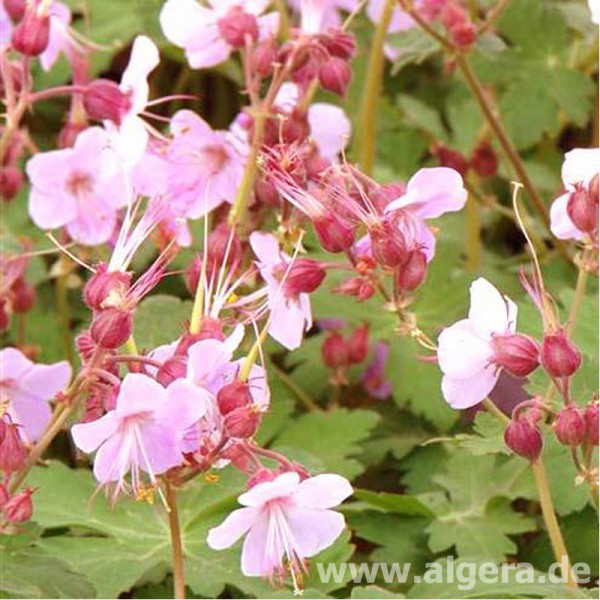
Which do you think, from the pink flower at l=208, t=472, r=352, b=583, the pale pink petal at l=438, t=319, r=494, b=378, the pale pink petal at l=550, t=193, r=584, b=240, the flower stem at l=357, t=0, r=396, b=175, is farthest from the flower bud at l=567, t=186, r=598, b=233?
the flower stem at l=357, t=0, r=396, b=175

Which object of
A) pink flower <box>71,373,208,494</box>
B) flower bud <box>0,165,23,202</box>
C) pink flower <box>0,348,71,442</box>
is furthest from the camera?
flower bud <box>0,165,23,202</box>

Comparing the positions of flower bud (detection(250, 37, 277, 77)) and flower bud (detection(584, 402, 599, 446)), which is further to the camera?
flower bud (detection(250, 37, 277, 77))

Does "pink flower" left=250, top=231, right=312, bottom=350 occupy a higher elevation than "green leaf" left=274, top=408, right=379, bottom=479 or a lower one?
higher

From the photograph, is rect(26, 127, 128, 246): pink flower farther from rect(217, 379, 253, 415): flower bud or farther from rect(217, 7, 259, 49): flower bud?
rect(217, 379, 253, 415): flower bud

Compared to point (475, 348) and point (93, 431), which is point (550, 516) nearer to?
point (475, 348)

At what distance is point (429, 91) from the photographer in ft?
7.98

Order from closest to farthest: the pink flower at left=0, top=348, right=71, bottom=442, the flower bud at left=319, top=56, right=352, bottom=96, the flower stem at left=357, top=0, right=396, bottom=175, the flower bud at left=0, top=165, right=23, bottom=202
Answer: the pink flower at left=0, top=348, right=71, bottom=442 → the flower bud at left=319, top=56, right=352, bottom=96 → the flower bud at left=0, top=165, right=23, bottom=202 → the flower stem at left=357, top=0, right=396, bottom=175

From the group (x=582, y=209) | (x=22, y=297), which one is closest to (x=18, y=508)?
(x=582, y=209)

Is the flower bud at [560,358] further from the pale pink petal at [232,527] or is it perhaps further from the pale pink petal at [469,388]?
the pale pink petal at [232,527]

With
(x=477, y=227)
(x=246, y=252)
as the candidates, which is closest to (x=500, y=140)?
(x=477, y=227)

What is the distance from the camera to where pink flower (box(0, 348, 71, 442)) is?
54.0 inches

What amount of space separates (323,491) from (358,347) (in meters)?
0.70

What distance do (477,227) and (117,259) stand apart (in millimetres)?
948

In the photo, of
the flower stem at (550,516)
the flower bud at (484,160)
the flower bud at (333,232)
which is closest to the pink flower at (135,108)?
the flower bud at (333,232)
